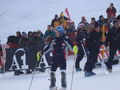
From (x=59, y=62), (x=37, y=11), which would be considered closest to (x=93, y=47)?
(x=59, y=62)

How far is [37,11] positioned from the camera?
50.1m

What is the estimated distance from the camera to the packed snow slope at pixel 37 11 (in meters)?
42.5

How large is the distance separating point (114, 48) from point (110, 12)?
10.2m

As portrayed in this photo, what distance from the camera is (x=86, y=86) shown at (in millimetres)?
14609

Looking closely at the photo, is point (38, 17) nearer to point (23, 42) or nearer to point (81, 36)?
point (23, 42)

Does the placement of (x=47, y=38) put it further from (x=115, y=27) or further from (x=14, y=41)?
(x=115, y=27)

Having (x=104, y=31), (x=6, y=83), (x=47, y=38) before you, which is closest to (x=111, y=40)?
(x=104, y=31)

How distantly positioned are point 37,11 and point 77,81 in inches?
1365

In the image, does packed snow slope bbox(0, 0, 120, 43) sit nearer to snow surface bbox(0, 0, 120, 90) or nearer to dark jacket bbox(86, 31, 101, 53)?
snow surface bbox(0, 0, 120, 90)

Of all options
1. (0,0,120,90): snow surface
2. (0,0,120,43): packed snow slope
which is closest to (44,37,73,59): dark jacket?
(0,0,120,90): snow surface

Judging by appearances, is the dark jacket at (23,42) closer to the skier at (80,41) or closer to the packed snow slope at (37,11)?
the skier at (80,41)

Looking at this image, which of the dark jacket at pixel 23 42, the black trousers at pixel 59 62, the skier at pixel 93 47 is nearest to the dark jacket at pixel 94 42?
the skier at pixel 93 47

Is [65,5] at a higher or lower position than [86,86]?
higher

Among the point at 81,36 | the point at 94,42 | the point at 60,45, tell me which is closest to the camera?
the point at 60,45
